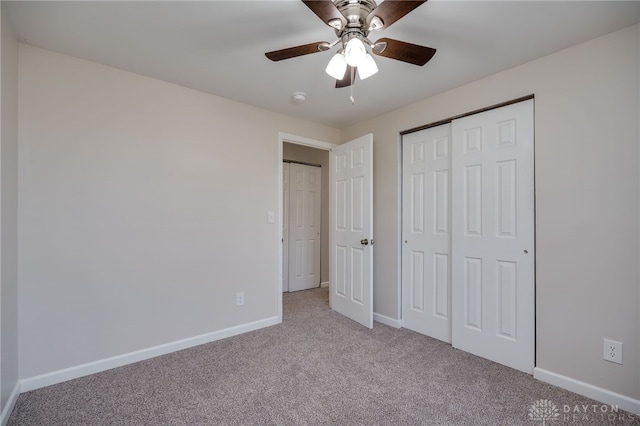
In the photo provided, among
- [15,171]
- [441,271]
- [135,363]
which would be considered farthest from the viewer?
[441,271]

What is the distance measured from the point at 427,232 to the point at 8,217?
3.07 metres

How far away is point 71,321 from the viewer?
2014mm

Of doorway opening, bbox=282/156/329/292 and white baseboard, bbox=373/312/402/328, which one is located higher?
doorway opening, bbox=282/156/329/292

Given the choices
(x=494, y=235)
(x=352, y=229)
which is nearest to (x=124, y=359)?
(x=352, y=229)

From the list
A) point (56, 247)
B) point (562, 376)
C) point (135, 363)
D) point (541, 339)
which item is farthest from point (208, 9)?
point (562, 376)

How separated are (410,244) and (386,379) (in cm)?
132

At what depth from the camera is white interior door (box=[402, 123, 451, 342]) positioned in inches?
104

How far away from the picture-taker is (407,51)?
155cm

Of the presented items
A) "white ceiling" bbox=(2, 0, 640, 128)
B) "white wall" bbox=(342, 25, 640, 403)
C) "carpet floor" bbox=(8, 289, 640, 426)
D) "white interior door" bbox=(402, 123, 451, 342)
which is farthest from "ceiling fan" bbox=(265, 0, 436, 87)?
"carpet floor" bbox=(8, 289, 640, 426)

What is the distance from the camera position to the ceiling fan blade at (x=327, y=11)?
4.03ft

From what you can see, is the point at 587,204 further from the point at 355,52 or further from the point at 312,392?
the point at 312,392

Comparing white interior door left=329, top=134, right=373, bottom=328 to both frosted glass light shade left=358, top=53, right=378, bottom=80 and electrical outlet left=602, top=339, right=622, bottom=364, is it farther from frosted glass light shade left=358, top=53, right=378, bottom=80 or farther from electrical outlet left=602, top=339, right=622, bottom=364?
electrical outlet left=602, top=339, right=622, bottom=364

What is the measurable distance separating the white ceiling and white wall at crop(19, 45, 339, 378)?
27cm

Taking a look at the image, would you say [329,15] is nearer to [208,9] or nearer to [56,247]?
[208,9]
